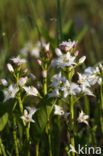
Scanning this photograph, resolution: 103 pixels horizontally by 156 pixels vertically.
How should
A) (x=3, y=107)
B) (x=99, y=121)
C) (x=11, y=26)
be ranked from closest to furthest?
(x=3, y=107), (x=99, y=121), (x=11, y=26)

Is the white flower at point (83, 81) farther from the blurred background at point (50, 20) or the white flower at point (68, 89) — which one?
the blurred background at point (50, 20)

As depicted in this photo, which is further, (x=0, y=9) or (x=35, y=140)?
(x=0, y=9)

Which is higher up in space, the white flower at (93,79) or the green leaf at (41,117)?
the white flower at (93,79)

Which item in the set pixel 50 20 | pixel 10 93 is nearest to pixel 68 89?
pixel 10 93

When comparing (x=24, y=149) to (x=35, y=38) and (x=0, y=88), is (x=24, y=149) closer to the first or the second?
(x=0, y=88)

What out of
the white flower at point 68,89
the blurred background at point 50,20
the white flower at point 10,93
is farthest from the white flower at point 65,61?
the blurred background at point 50,20

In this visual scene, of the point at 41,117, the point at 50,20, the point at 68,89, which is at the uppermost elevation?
the point at 50,20

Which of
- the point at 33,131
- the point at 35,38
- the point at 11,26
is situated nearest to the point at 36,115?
the point at 33,131

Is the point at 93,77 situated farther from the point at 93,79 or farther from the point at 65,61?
the point at 65,61
